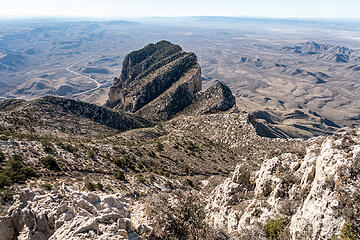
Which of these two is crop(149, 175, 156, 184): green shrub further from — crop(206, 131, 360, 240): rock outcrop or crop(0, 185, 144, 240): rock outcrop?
crop(0, 185, 144, 240): rock outcrop

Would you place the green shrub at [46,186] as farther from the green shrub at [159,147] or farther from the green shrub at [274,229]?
the green shrub at [159,147]

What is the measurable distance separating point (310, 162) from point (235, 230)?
545cm

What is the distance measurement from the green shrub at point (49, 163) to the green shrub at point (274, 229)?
16.9 metres

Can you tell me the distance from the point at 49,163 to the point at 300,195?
61.6ft

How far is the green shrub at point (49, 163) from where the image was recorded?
20109 millimetres

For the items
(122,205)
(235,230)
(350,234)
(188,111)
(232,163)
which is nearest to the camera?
(350,234)

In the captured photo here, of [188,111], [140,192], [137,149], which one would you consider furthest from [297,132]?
[140,192]

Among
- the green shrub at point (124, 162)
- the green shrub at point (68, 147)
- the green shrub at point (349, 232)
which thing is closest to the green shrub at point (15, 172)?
the green shrub at point (68, 147)

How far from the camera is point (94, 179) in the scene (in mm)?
20562

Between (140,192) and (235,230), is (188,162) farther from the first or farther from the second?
(235,230)

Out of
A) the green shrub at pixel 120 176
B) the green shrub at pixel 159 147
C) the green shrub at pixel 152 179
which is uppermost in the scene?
the green shrub at pixel 120 176

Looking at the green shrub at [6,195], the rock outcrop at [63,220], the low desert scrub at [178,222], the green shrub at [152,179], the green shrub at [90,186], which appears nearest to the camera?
the rock outcrop at [63,220]

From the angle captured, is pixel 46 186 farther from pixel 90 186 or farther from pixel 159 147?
pixel 159 147

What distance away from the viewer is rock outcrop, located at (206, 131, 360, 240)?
9.49m
